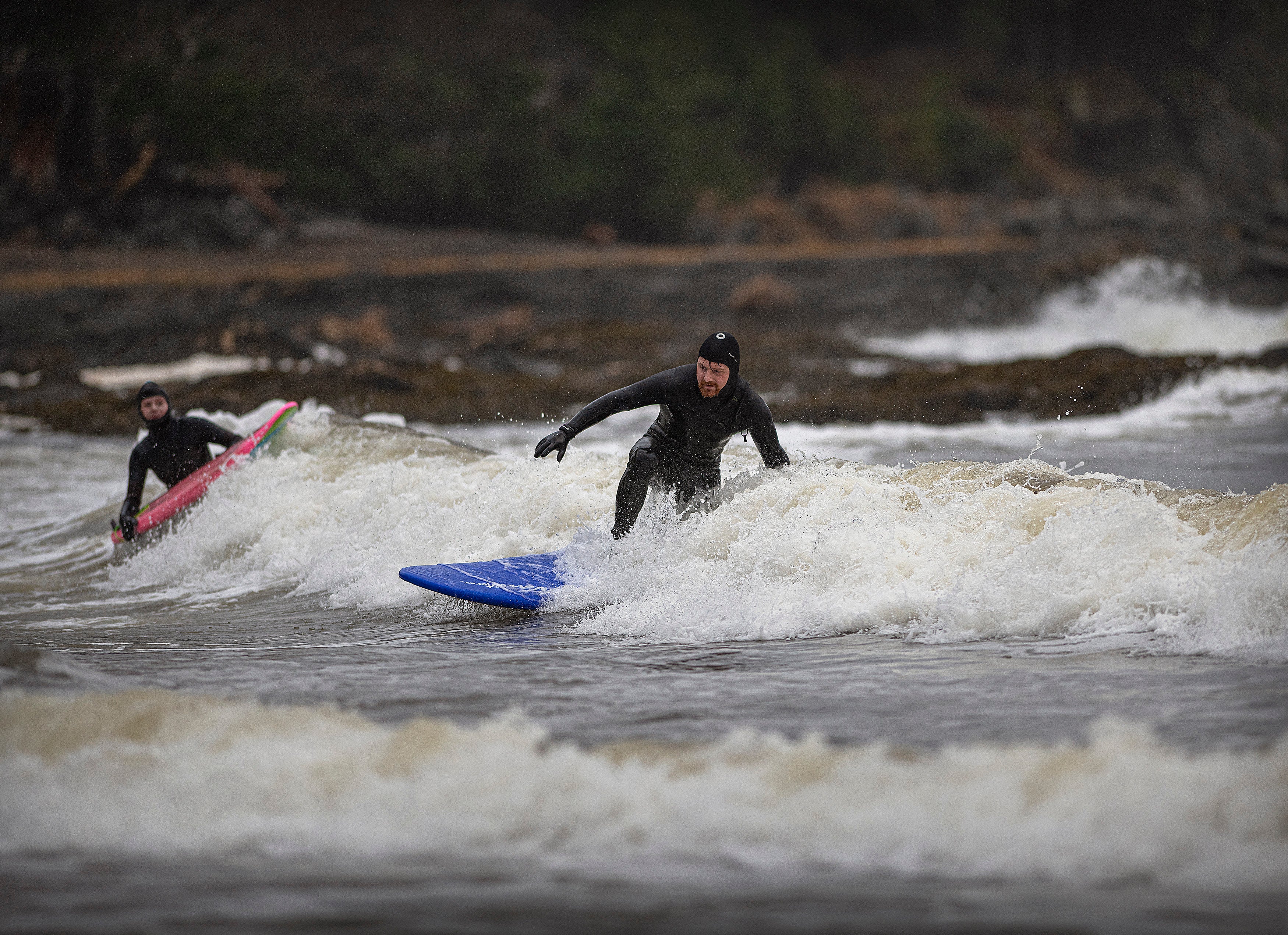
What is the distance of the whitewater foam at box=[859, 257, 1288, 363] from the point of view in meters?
29.4

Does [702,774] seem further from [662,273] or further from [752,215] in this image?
[752,215]

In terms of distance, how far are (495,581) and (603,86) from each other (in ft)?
124

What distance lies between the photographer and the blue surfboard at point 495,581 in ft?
21.0

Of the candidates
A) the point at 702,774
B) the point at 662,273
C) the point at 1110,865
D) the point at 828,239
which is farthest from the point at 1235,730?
the point at 828,239

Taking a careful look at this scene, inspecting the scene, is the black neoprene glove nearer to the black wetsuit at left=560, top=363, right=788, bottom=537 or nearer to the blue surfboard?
the blue surfboard

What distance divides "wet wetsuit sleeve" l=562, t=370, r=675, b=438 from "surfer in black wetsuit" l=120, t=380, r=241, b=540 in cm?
395

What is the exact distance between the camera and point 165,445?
955 cm

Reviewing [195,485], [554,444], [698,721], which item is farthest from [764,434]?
[195,485]

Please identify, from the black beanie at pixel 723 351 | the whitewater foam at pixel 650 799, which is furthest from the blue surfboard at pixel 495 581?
the whitewater foam at pixel 650 799

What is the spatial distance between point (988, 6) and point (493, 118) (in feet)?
89.3

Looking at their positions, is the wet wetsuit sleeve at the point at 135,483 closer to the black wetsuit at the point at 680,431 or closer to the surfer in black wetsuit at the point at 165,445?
the surfer in black wetsuit at the point at 165,445

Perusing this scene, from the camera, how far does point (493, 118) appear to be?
3938cm

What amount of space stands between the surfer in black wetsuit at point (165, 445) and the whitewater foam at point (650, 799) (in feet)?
17.5

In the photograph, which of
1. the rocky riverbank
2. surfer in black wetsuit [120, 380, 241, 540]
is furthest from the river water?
the rocky riverbank
